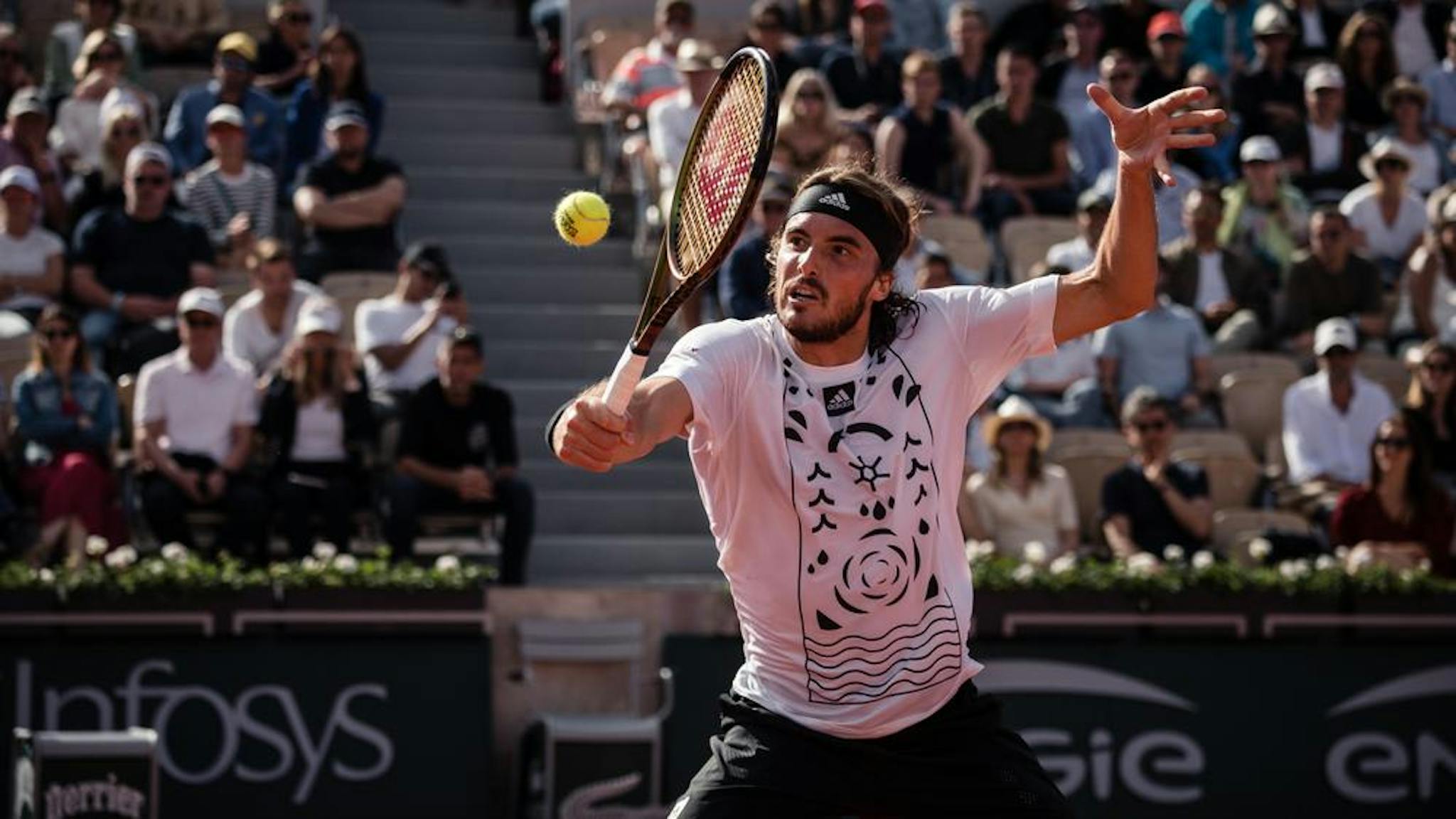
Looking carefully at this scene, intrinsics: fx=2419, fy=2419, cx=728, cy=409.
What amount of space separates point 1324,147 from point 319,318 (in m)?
7.72

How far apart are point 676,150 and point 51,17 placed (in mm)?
5262

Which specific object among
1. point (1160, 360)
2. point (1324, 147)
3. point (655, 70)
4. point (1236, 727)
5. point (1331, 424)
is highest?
point (655, 70)

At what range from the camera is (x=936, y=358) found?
5969 mm

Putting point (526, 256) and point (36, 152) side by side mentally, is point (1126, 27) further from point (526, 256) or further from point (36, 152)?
point (36, 152)

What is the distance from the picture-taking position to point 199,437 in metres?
12.5

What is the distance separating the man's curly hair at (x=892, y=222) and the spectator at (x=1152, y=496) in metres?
6.85

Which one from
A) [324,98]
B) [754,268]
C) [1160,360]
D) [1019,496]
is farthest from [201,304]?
[1160,360]

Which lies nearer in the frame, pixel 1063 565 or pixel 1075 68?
pixel 1063 565

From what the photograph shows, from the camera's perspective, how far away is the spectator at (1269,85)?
56.4 feet

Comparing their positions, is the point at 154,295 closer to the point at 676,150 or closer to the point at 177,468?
the point at 177,468

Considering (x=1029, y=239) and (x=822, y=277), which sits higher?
(x=1029, y=239)

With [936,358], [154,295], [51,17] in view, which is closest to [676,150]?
[154,295]

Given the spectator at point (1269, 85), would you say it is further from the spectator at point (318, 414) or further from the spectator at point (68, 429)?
the spectator at point (68, 429)

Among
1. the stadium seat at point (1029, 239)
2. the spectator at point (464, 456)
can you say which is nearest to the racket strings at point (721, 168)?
the spectator at point (464, 456)
